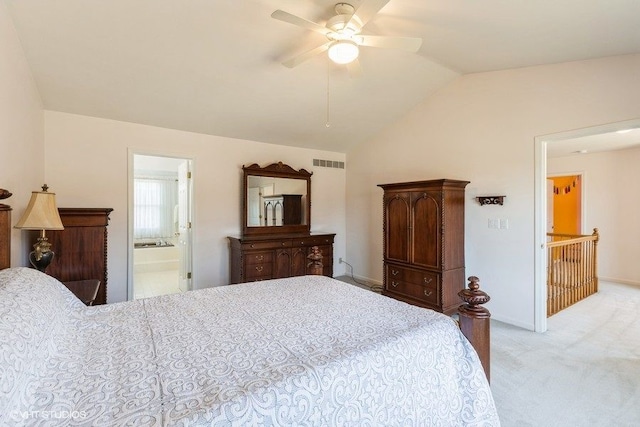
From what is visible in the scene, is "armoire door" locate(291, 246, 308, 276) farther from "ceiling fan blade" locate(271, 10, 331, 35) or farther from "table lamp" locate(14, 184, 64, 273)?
"ceiling fan blade" locate(271, 10, 331, 35)

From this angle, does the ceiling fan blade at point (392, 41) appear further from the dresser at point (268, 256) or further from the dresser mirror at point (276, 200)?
the dresser at point (268, 256)

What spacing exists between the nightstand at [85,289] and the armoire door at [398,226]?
10.7 ft

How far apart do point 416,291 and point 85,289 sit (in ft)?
11.3

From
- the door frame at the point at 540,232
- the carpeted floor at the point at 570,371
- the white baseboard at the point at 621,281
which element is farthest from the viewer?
the white baseboard at the point at 621,281

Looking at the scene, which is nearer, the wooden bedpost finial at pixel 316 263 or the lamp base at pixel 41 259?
the lamp base at pixel 41 259

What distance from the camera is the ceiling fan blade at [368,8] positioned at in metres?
1.86

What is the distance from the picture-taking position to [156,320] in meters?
1.56

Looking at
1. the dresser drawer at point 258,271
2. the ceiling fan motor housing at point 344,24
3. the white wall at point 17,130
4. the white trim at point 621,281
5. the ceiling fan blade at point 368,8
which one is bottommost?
the white trim at point 621,281

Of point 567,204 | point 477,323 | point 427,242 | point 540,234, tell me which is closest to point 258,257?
point 427,242

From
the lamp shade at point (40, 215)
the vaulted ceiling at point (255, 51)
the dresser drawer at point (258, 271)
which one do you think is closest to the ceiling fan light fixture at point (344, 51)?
the vaulted ceiling at point (255, 51)

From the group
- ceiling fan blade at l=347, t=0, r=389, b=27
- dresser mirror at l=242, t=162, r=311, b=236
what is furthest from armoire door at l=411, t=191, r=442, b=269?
ceiling fan blade at l=347, t=0, r=389, b=27

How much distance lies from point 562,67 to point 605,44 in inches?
20.1

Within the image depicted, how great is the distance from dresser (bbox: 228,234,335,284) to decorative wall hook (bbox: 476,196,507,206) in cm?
236

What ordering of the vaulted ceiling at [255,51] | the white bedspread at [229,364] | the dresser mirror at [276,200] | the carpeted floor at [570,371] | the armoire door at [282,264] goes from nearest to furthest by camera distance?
1. the white bedspread at [229,364]
2. the carpeted floor at [570,371]
3. the vaulted ceiling at [255,51]
4. the armoire door at [282,264]
5. the dresser mirror at [276,200]
